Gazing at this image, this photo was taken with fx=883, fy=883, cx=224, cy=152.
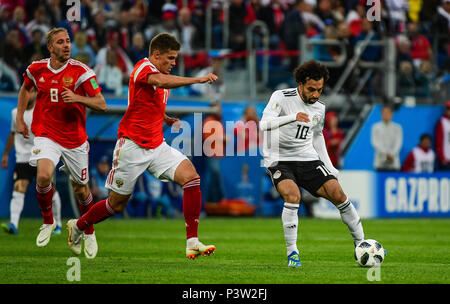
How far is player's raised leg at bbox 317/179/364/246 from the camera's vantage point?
1011 cm

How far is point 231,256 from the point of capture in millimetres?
11406

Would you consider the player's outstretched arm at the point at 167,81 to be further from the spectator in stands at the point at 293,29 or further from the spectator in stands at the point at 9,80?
the spectator in stands at the point at 293,29

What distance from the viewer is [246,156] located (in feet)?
71.5

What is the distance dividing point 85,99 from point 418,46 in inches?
613

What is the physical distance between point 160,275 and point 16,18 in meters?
12.5

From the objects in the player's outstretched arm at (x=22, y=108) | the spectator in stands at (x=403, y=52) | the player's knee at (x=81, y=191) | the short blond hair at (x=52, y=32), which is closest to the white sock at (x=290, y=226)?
the player's knee at (x=81, y=191)

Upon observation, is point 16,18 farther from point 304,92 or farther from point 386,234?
point 304,92

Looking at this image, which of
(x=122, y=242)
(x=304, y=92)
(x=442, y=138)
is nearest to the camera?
(x=304, y=92)

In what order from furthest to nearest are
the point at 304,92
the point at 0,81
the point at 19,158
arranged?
the point at 0,81 → the point at 19,158 → the point at 304,92

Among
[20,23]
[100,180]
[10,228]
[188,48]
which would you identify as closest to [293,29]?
[188,48]

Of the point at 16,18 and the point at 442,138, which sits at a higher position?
the point at 16,18

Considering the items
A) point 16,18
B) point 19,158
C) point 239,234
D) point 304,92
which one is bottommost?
point 239,234

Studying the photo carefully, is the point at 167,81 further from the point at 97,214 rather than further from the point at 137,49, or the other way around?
the point at 137,49

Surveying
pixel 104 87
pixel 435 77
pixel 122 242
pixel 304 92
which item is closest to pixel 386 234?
pixel 122 242
